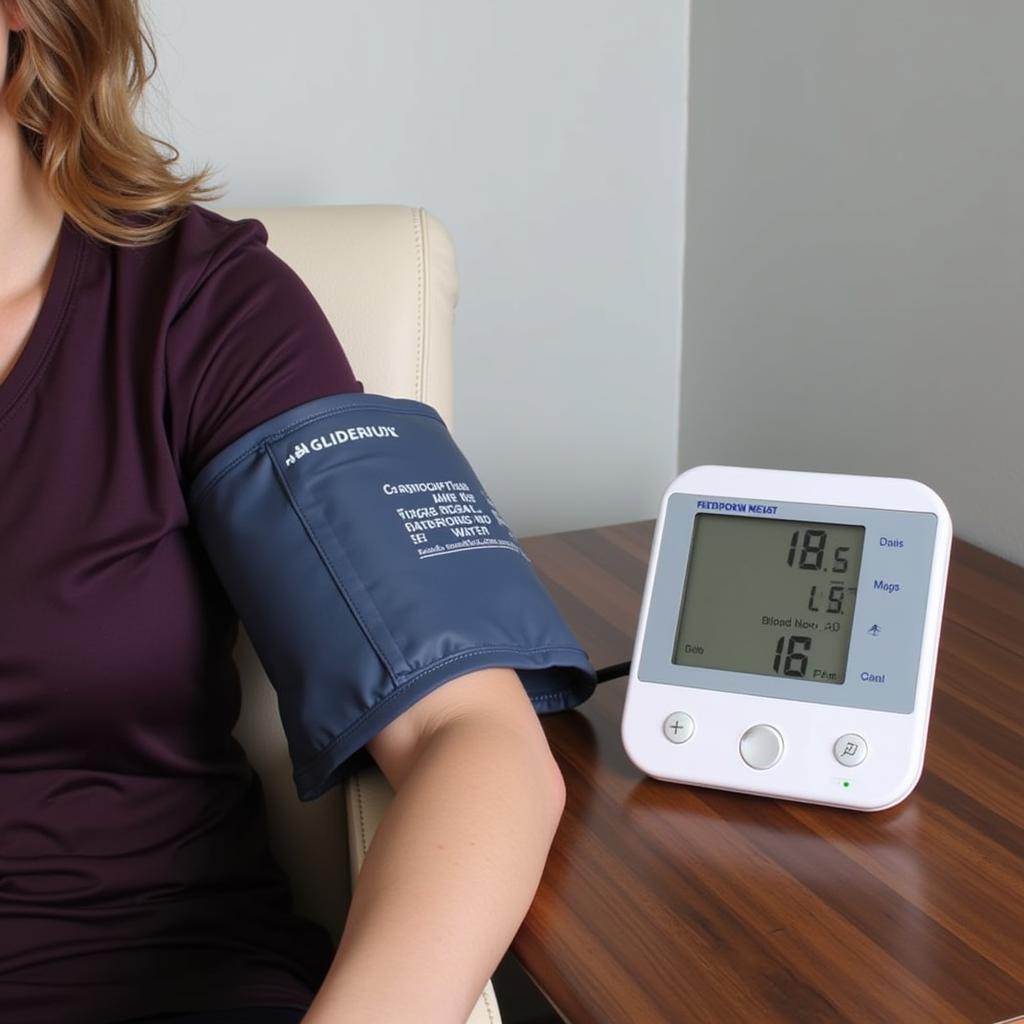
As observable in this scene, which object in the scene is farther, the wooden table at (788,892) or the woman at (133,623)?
the woman at (133,623)

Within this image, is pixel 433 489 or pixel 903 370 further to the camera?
pixel 903 370

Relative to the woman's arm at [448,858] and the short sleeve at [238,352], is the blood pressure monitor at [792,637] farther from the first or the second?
the short sleeve at [238,352]

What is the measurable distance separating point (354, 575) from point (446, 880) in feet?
0.72

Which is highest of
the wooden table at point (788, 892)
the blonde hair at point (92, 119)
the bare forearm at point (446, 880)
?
the blonde hair at point (92, 119)

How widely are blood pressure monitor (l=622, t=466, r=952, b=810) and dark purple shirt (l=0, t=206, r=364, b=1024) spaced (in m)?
0.30

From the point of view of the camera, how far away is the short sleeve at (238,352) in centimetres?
95

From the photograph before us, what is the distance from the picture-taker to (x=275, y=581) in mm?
907

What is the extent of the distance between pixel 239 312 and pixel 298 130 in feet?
2.07

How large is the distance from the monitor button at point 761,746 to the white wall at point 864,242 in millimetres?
501

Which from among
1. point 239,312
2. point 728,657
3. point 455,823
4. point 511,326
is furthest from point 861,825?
point 511,326

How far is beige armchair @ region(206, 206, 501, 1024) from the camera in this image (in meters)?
1.16

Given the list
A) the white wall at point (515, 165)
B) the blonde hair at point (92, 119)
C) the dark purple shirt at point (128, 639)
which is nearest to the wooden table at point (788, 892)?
the dark purple shirt at point (128, 639)

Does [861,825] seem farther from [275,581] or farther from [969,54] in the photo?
[969,54]

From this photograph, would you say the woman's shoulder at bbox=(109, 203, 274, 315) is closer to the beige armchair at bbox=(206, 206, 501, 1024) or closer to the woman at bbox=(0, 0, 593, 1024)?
the woman at bbox=(0, 0, 593, 1024)
